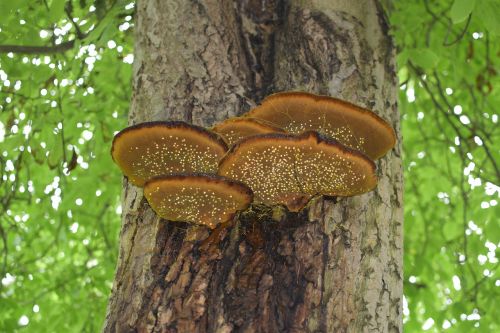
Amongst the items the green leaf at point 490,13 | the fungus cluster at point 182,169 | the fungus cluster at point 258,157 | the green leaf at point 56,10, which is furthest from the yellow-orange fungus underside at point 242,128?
the green leaf at point 490,13

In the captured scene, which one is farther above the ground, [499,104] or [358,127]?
[358,127]

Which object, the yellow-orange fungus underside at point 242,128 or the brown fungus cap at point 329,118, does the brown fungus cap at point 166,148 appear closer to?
the yellow-orange fungus underside at point 242,128

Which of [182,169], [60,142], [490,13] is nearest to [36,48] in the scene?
[60,142]

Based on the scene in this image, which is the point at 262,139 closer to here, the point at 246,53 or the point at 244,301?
the point at 244,301

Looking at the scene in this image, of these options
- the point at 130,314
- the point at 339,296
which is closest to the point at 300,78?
the point at 339,296

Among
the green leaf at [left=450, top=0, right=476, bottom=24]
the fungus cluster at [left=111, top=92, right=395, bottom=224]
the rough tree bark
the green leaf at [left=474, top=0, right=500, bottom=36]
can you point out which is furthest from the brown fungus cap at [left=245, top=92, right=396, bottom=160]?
the green leaf at [left=474, top=0, right=500, bottom=36]
